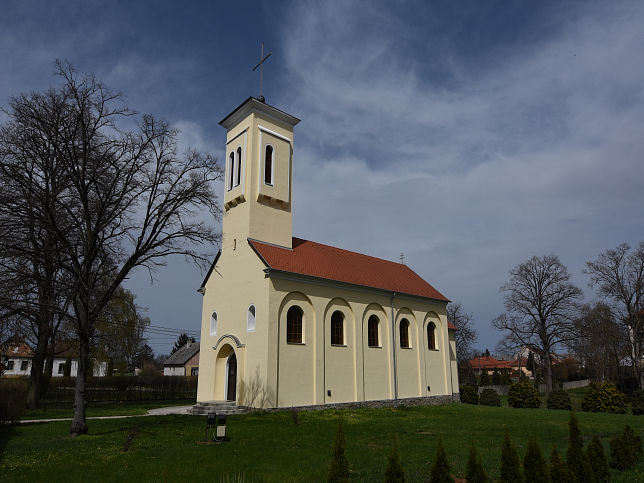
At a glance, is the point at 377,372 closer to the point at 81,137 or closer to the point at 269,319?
the point at 269,319

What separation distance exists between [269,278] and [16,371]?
6232 cm

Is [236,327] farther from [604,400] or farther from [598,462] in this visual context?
[604,400]

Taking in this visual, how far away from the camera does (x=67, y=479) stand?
29.0 feet

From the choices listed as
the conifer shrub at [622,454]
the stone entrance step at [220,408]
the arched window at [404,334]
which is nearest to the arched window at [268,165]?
the stone entrance step at [220,408]

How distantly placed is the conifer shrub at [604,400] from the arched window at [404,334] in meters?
11.2

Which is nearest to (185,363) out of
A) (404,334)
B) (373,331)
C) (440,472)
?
(404,334)

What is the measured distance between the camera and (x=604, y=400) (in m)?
25.3

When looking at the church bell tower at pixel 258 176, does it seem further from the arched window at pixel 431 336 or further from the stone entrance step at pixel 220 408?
the arched window at pixel 431 336

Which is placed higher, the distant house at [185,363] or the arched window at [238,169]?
the arched window at [238,169]

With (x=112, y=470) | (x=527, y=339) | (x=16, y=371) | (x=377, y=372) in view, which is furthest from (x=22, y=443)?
(x=16, y=371)

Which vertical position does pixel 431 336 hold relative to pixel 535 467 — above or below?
above

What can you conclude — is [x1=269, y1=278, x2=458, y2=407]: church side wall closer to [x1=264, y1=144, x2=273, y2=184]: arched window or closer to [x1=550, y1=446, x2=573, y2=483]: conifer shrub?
[x1=264, y1=144, x2=273, y2=184]: arched window

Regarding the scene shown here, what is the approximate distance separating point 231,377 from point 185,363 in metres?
41.9

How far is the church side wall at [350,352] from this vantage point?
20.3 metres
